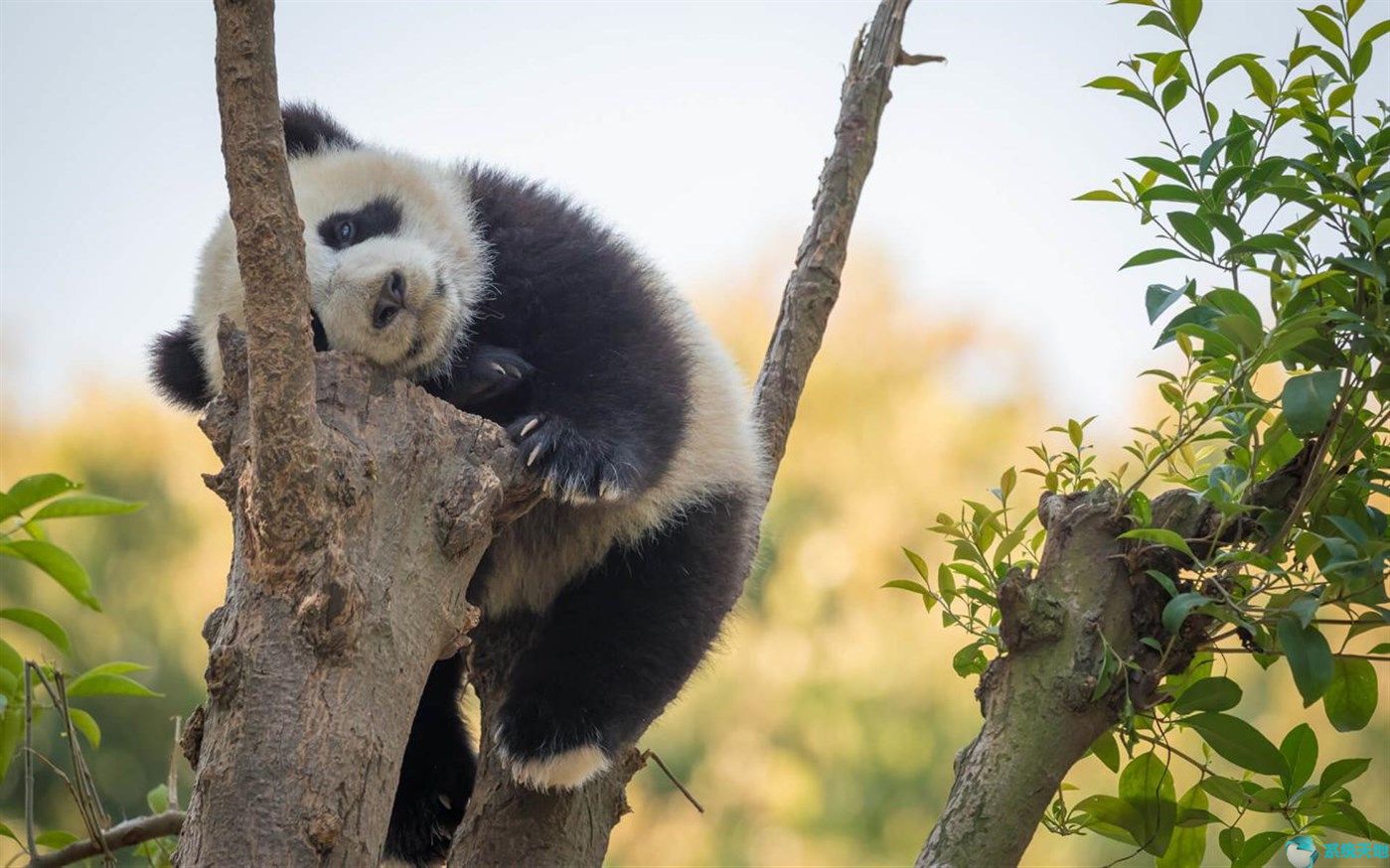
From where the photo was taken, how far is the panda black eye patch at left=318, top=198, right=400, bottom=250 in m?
2.36

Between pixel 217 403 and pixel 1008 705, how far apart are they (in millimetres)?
1279

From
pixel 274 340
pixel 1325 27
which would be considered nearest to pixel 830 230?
pixel 1325 27

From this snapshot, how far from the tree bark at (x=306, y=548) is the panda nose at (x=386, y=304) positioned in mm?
245

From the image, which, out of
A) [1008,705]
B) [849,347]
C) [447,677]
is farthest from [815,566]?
[1008,705]

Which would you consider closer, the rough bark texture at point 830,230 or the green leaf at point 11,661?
the green leaf at point 11,661

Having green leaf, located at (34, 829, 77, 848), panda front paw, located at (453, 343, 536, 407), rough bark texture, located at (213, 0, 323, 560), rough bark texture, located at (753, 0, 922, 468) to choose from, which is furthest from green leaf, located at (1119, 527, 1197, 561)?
green leaf, located at (34, 829, 77, 848)

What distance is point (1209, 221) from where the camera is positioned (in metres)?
1.92

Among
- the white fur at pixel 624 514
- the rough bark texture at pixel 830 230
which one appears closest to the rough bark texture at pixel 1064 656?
the white fur at pixel 624 514

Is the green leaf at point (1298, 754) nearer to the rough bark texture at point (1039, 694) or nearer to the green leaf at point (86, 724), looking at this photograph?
the rough bark texture at point (1039, 694)

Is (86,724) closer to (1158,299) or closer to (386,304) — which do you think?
(386,304)

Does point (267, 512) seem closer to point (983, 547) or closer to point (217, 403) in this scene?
point (217, 403)

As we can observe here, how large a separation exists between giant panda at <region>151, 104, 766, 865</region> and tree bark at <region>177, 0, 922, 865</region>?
33cm

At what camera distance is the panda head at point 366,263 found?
6.87ft

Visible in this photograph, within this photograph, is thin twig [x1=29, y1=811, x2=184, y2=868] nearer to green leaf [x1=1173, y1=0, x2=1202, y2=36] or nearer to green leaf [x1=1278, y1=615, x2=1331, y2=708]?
green leaf [x1=1278, y1=615, x2=1331, y2=708]
